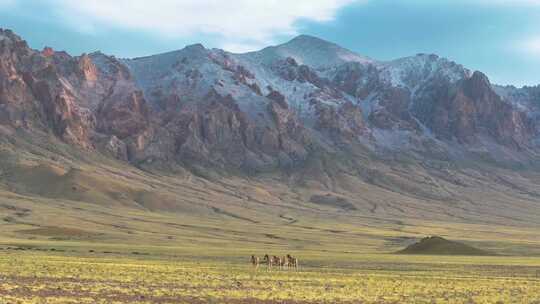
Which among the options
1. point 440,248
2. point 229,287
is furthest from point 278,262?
point 440,248

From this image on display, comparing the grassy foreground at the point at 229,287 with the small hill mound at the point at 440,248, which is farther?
the small hill mound at the point at 440,248

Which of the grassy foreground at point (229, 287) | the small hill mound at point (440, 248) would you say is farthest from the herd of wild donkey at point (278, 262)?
the small hill mound at point (440, 248)

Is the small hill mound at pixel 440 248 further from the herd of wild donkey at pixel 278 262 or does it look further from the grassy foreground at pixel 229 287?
the grassy foreground at pixel 229 287

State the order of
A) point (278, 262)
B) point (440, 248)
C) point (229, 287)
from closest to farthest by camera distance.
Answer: point (229, 287) < point (278, 262) < point (440, 248)

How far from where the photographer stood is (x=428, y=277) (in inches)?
2539

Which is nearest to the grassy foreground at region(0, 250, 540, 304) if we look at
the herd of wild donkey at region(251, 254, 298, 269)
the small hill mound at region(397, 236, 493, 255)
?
the herd of wild donkey at region(251, 254, 298, 269)

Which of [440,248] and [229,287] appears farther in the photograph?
[440,248]

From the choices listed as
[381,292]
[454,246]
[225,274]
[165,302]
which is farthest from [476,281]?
[454,246]

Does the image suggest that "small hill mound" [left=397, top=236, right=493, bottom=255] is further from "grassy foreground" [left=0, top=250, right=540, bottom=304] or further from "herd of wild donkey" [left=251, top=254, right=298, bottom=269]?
"grassy foreground" [left=0, top=250, right=540, bottom=304]

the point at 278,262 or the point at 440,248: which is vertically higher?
the point at 440,248

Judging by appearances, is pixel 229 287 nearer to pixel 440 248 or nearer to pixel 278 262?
pixel 278 262

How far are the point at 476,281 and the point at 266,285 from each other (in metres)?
20.2

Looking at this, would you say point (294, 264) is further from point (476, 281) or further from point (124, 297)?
point (124, 297)

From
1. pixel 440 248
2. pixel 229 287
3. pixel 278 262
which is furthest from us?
pixel 440 248
